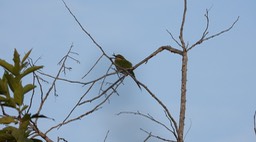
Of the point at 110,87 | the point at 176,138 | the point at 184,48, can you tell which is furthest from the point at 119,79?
the point at 176,138

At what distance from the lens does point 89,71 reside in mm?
3025

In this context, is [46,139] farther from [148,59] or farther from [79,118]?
[148,59]

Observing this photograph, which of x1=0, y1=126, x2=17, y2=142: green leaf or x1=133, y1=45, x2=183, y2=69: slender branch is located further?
x1=133, y1=45, x2=183, y2=69: slender branch

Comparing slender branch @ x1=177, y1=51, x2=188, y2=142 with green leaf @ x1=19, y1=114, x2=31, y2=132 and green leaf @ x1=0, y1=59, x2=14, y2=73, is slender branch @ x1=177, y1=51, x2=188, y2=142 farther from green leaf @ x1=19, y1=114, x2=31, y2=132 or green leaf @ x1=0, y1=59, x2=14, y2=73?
green leaf @ x1=0, y1=59, x2=14, y2=73

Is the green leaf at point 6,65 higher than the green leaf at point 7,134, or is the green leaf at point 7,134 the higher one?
the green leaf at point 6,65

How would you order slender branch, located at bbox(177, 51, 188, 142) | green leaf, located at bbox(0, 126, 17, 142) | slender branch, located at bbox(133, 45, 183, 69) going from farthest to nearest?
slender branch, located at bbox(133, 45, 183, 69), slender branch, located at bbox(177, 51, 188, 142), green leaf, located at bbox(0, 126, 17, 142)

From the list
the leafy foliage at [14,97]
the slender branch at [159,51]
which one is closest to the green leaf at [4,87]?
the leafy foliage at [14,97]

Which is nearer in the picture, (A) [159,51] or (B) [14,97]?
(B) [14,97]

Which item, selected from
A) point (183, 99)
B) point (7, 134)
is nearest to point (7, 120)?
point (7, 134)

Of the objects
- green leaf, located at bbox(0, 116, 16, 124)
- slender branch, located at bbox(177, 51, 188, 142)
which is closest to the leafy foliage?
green leaf, located at bbox(0, 116, 16, 124)

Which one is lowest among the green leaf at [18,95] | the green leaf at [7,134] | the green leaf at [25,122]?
the green leaf at [7,134]

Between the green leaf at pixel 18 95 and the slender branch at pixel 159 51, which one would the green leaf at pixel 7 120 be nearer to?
the green leaf at pixel 18 95

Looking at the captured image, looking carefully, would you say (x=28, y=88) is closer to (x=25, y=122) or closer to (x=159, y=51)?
(x=25, y=122)

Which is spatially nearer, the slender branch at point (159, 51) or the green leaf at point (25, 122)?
the green leaf at point (25, 122)
